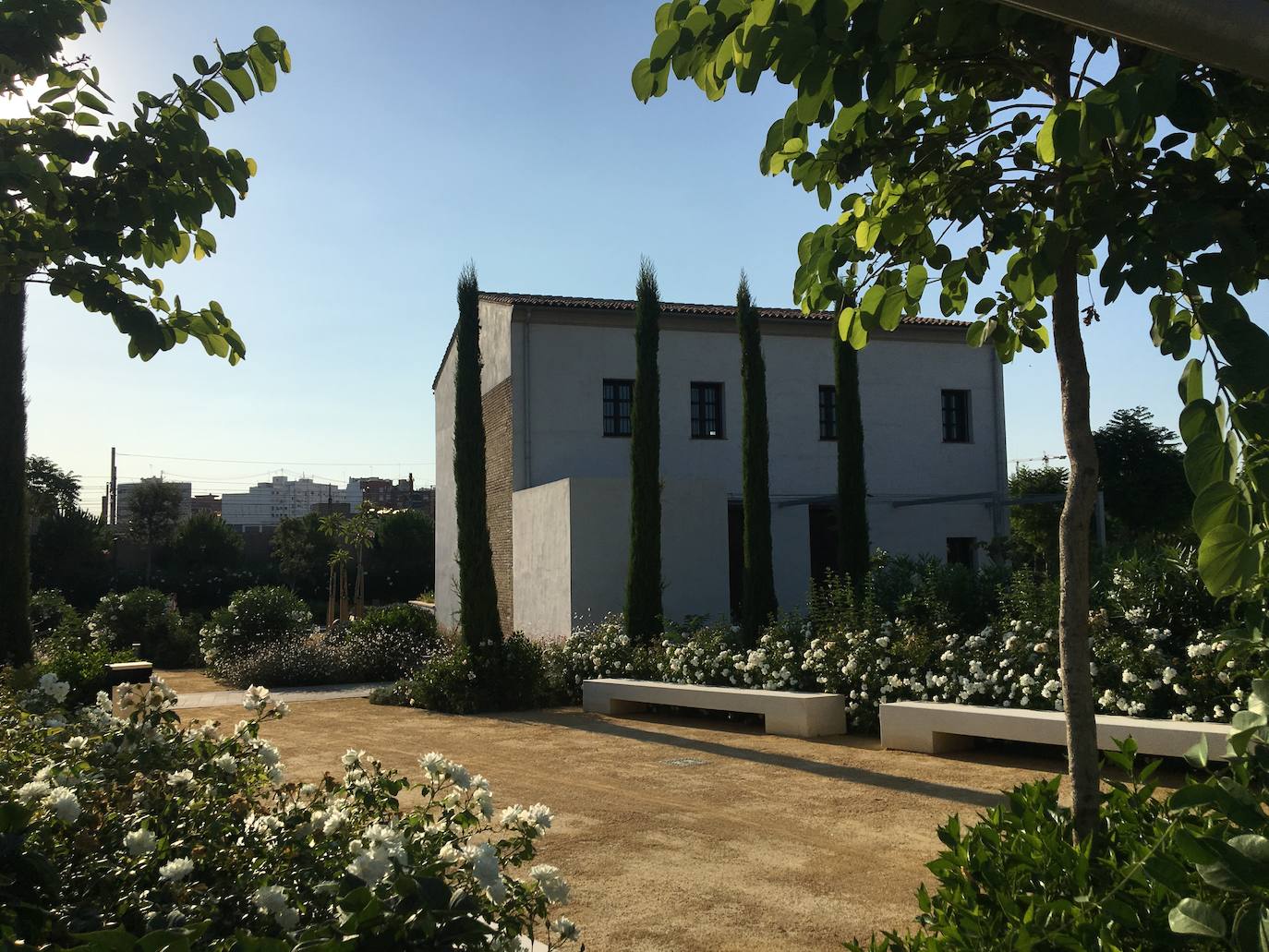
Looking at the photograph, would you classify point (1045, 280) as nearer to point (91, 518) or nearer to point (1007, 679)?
point (1007, 679)

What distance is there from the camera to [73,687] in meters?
10.6

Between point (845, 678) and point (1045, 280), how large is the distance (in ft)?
28.1

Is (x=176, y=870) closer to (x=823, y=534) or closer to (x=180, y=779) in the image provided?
(x=180, y=779)

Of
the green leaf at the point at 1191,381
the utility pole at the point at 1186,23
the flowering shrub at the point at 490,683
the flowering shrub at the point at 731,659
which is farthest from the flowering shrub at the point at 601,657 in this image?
the utility pole at the point at 1186,23

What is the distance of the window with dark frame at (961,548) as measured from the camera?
70.7 feet

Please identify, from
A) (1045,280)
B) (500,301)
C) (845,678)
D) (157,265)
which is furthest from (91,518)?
(1045,280)

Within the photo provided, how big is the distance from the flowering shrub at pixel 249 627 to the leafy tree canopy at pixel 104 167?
1726 centimetres

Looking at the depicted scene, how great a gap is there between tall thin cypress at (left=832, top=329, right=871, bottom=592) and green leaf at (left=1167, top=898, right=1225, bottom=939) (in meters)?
14.0

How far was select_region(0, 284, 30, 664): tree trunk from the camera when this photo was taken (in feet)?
42.2

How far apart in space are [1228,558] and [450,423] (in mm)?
23217

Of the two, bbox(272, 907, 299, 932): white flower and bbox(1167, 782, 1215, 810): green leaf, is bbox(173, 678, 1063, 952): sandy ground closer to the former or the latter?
bbox(272, 907, 299, 932): white flower

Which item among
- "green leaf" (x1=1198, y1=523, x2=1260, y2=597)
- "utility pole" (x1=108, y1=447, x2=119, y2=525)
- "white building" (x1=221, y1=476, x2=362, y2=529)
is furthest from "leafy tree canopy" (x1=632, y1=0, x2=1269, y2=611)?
"white building" (x1=221, y1=476, x2=362, y2=529)

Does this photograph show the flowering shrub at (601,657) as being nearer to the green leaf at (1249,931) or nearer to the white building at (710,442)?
the white building at (710,442)

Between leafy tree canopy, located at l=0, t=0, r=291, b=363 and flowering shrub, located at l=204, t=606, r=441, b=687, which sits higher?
leafy tree canopy, located at l=0, t=0, r=291, b=363
